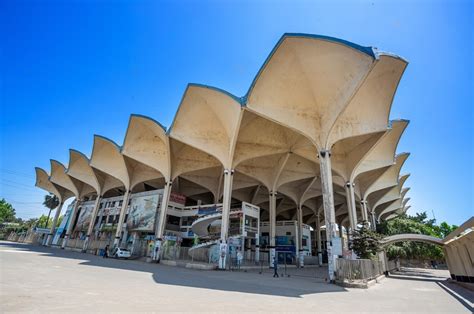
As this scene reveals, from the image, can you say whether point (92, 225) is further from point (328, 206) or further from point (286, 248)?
point (328, 206)

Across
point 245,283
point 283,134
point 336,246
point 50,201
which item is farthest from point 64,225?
point 336,246

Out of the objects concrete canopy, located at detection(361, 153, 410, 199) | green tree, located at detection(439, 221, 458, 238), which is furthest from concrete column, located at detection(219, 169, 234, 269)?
green tree, located at detection(439, 221, 458, 238)

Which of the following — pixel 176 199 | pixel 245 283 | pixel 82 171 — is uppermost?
pixel 82 171

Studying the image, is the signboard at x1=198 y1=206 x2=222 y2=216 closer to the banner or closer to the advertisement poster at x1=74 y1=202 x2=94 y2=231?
the advertisement poster at x1=74 y1=202 x2=94 y2=231

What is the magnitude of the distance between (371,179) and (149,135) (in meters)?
28.7

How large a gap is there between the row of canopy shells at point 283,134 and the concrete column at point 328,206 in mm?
1055

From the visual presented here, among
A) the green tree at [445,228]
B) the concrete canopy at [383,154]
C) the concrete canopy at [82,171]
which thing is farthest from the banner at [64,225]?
the green tree at [445,228]

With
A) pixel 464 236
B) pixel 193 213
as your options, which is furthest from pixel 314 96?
pixel 193 213

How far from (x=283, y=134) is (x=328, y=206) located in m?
10.2

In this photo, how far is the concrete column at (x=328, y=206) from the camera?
572 inches

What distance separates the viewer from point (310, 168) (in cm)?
2953

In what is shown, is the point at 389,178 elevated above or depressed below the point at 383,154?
below

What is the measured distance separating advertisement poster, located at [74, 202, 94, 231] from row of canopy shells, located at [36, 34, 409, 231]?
3293mm

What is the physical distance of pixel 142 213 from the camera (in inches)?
1200
